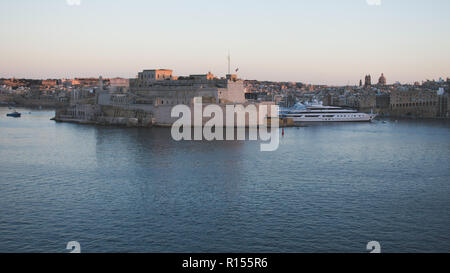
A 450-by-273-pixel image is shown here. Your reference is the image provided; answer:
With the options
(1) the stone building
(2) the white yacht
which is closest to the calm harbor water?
(2) the white yacht

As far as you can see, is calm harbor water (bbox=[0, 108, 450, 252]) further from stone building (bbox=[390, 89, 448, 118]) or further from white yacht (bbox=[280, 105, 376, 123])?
stone building (bbox=[390, 89, 448, 118])

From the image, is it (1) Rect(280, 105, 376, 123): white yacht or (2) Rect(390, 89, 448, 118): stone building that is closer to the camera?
(1) Rect(280, 105, 376, 123): white yacht

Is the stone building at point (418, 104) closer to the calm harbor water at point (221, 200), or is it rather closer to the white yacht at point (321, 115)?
the white yacht at point (321, 115)

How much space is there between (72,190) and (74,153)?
6.22m

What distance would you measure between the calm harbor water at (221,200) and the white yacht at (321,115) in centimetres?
1820

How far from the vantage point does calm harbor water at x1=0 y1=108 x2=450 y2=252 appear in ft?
22.8

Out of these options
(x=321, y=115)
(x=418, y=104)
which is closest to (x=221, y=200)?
(x=321, y=115)

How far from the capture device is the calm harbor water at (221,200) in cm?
696

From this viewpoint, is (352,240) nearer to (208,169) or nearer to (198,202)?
(198,202)

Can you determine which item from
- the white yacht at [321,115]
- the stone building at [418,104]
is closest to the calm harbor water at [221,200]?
the white yacht at [321,115]

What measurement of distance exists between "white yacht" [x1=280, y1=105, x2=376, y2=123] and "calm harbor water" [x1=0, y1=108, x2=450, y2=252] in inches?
717

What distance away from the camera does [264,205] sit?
891 cm

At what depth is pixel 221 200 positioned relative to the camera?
30.6 ft
